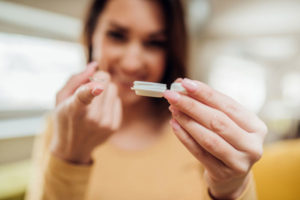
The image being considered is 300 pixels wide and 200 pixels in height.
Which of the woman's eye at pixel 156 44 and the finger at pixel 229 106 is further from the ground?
the woman's eye at pixel 156 44

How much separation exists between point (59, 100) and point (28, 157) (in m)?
0.91

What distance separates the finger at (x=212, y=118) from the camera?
0.18 metres

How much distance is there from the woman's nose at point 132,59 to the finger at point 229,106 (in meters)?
0.27

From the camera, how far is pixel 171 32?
1.59 feet

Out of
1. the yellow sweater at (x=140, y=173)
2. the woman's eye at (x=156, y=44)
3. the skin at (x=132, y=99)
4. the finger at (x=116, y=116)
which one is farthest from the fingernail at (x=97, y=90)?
the woman's eye at (x=156, y=44)

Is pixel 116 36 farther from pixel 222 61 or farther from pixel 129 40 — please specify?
pixel 222 61

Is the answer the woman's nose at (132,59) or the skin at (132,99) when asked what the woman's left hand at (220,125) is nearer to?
the skin at (132,99)

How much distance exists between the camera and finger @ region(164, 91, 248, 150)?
18 centimetres

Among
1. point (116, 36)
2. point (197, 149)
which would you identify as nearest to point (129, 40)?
point (116, 36)

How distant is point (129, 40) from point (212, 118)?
0.35 meters

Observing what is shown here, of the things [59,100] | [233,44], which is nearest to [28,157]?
[59,100]

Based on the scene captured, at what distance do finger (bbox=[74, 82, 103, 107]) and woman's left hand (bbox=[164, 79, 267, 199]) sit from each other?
0.07 m

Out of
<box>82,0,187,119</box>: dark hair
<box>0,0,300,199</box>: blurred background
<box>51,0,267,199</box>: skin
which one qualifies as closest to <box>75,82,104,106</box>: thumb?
<box>51,0,267,199</box>: skin

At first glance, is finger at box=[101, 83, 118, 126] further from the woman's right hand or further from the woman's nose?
the woman's nose
